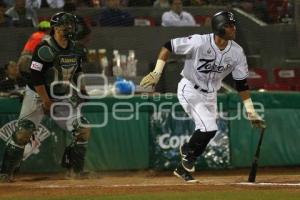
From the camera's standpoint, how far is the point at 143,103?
9.52 meters

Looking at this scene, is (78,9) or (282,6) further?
(282,6)

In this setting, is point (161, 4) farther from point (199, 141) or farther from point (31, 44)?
point (199, 141)

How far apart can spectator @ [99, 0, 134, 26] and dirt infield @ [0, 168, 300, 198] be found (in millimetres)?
3171

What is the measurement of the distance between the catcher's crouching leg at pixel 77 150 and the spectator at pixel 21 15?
308 cm

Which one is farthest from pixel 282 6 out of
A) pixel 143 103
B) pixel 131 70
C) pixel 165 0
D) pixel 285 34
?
pixel 143 103

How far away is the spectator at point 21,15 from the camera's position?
36.5 feet

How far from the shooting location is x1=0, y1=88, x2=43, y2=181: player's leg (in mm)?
8477

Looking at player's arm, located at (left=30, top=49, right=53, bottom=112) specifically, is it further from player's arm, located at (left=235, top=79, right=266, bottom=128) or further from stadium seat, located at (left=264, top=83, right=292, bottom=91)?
stadium seat, located at (left=264, top=83, right=292, bottom=91)

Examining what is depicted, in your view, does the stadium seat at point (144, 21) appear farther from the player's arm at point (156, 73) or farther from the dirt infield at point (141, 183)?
the player's arm at point (156, 73)

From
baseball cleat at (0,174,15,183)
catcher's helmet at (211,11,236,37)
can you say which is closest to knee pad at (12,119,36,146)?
baseball cleat at (0,174,15,183)

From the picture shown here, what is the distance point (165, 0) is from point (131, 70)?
8.04 ft

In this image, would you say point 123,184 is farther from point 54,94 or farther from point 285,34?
point 285,34

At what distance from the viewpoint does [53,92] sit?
8.66 m

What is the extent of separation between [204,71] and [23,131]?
243cm
